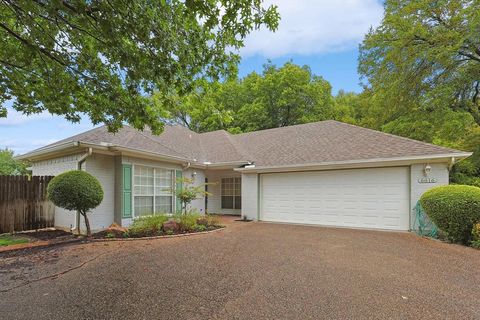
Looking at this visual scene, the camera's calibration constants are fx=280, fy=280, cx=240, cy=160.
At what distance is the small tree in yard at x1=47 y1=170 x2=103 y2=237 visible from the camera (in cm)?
810

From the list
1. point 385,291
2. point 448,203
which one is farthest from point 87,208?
point 448,203

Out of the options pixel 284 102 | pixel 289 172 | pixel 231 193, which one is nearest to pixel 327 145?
pixel 289 172

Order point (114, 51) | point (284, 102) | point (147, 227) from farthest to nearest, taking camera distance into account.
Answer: point (284, 102) → point (147, 227) → point (114, 51)

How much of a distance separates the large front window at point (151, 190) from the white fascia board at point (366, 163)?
3.67 m

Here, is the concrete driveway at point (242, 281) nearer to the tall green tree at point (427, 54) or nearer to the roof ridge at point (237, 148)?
the roof ridge at point (237, 148)

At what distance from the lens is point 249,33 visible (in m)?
4.45

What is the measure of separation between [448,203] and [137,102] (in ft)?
28.3

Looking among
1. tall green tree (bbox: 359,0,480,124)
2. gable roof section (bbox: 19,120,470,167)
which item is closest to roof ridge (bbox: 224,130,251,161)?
gable roof section (bbox: 19,120,470,167)

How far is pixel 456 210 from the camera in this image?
771cm

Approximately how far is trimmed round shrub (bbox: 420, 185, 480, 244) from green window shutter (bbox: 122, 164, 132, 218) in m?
9.80

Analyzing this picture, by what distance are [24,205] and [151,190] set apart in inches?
166

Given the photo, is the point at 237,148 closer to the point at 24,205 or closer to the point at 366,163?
the point at 366,163

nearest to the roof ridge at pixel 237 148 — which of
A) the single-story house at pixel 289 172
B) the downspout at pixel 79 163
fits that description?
the single-story house at pixel 289 172

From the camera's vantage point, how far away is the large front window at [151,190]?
10.6 meters
